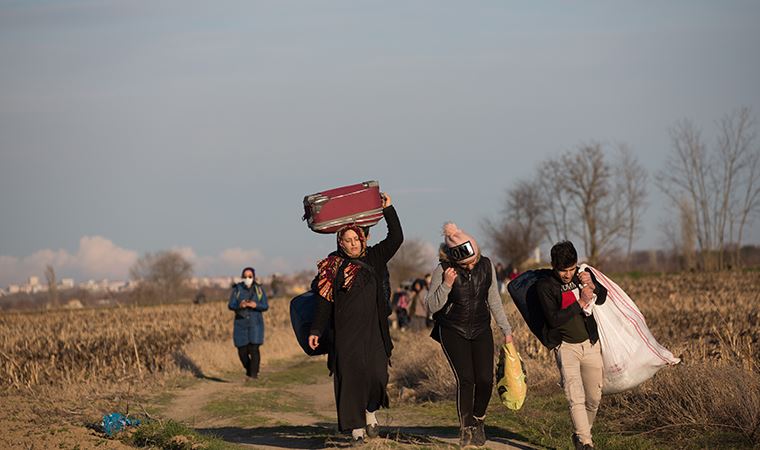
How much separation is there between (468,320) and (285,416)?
5810 mm

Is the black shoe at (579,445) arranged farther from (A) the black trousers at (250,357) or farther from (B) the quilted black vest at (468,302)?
(A) the black trousers at (250,357)

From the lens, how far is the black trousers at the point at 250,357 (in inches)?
762

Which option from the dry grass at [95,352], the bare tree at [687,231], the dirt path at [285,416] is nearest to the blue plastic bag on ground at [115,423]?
the dirt path at [285,416]

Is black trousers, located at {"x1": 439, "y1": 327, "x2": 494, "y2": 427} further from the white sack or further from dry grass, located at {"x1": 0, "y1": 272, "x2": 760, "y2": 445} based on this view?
dry grass, located at {"x1": 0, "y1": 272, "x2": 760, "y2": 445}

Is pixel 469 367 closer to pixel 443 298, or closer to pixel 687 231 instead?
pixel 443 298

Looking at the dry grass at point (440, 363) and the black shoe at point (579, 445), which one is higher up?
the dry grass at point (440, 363)

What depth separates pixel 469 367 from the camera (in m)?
9.55

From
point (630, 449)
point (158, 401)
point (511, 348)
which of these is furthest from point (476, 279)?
point (158, 401)

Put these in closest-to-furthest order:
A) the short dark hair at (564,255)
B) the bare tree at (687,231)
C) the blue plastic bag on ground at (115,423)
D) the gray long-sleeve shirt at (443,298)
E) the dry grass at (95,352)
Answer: the short dark hair at (564,255)
the gray long-sleeve shirt at (443,298)
the blue plastic bag on ground at (115,423)
the dry grass at (95,352)
the bare tree at (687,231)

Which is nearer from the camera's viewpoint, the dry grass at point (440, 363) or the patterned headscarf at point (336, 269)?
the patterned headscarf at point (336, 269)

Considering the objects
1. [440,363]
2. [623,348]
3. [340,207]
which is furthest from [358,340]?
[440,363]

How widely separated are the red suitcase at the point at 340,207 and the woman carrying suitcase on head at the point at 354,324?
0.34ft

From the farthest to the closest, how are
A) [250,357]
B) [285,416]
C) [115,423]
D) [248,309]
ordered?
[250,357], [248,309], [285,416], [115,423]

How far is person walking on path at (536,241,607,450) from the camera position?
9.04m
